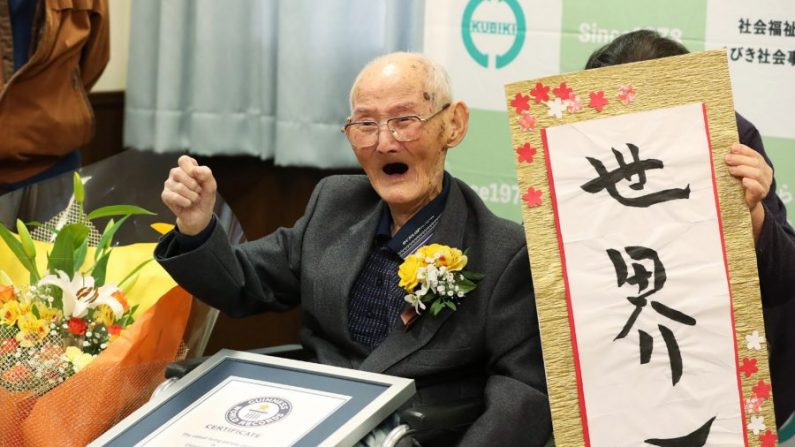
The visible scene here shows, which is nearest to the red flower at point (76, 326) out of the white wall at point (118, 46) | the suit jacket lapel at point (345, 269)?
the suit jacket lapel at point (345, 269)

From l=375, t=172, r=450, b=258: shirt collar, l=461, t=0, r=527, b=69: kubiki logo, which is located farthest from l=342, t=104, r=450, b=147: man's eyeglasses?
l=461, t=0, r=527, b=69: kubiki logo

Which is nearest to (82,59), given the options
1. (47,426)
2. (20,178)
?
(20,178)

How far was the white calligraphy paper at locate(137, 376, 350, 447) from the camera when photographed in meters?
→ 1.75

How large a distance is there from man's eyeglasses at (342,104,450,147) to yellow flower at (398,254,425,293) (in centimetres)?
25

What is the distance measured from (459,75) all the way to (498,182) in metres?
0.31

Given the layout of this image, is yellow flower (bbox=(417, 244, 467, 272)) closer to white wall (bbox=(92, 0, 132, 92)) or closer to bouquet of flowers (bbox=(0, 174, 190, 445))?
bouquet of flowers (bbox=(0, 174, 190, 445))

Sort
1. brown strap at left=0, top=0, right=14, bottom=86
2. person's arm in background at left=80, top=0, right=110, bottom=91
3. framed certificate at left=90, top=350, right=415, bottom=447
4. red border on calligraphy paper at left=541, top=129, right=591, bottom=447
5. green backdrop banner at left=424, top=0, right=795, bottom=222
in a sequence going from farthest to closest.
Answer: person's arm in background at left=80, top=0, right=110, bottom=91, brown strap at left=0, top=0, right=14, bottom=86, green backdrop banner at left=424, top=0, right=795, bottom=222, red border on calligraphy paper at left=541, top=129, right=591, bottom=447, framed certificate at left=90, top=350, right=415, bottom=447

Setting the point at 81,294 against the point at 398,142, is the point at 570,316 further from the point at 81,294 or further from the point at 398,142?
the point at 81,294

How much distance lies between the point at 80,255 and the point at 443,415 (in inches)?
30.2

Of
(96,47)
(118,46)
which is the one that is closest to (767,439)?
(96,47)

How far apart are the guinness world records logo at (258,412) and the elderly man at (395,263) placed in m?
0.24

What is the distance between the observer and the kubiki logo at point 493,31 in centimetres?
278

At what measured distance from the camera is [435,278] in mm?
1949

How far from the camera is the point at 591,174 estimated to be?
188 centimetres
